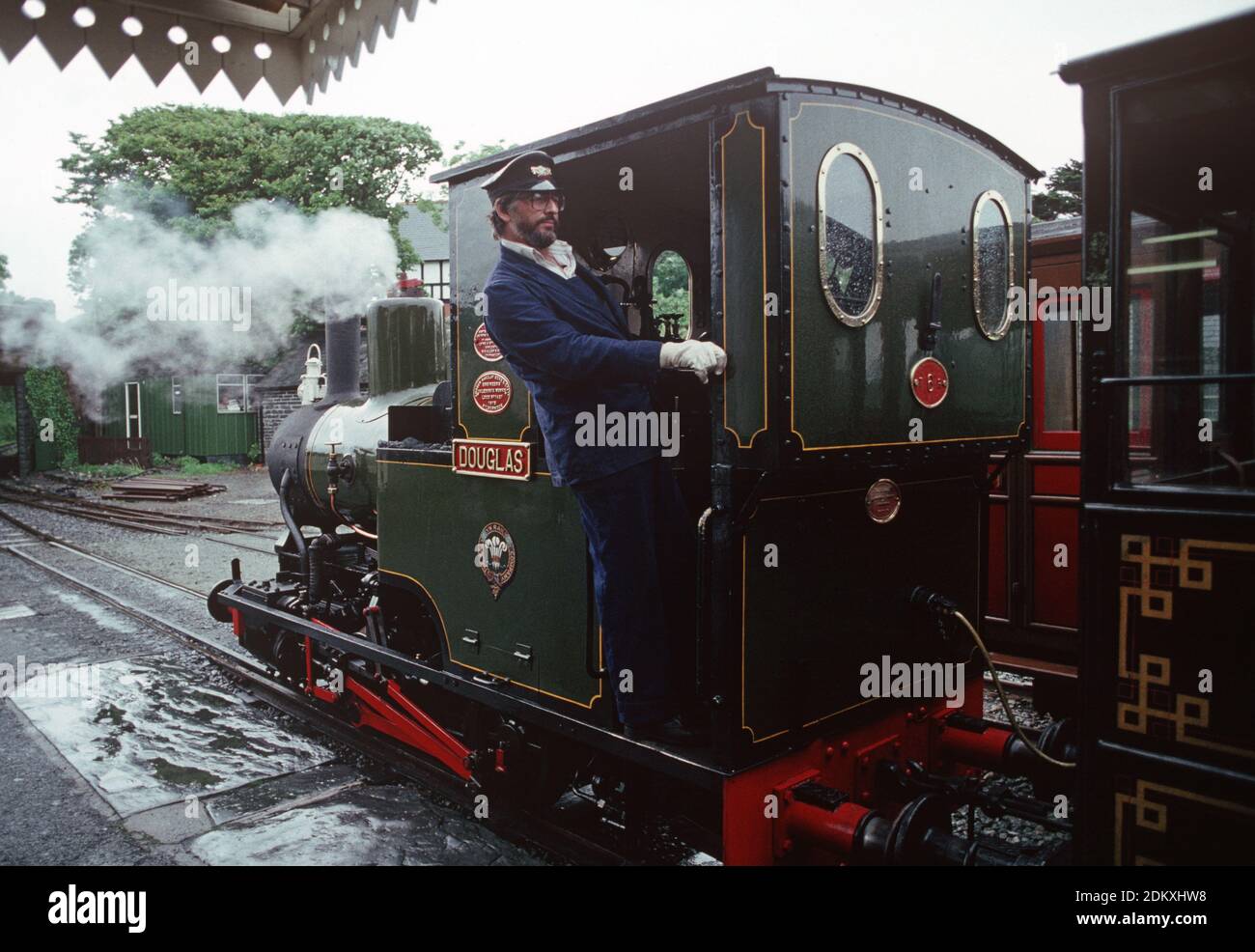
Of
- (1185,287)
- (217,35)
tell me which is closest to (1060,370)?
(1185,287)

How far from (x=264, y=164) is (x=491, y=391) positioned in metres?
25.7

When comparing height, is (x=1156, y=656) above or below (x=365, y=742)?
above

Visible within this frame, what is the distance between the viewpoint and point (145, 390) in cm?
2598

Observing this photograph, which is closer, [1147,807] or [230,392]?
[1147,807]

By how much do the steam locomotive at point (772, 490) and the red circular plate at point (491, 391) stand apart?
0.05ft

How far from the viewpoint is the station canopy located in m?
2.42

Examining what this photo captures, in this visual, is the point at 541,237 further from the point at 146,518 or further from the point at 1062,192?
the point at 1062,192

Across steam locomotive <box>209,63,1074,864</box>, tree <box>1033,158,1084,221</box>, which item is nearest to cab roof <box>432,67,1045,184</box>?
steam locomotive <box>209,63,1074,864</box>

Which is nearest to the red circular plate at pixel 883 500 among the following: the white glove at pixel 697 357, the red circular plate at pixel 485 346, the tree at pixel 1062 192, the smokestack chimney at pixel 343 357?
the white glove at pixel 697 357

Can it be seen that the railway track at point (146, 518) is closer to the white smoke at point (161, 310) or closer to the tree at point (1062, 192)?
the white smoke at point (161, 310)

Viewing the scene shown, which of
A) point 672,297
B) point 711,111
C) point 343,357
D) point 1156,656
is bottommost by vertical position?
point 1156,656

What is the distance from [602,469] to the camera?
287 cm
